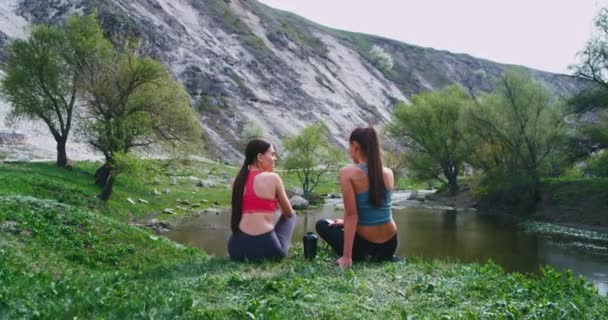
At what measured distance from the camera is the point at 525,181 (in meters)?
45.3

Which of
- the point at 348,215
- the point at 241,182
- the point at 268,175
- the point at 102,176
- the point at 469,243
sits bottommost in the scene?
the point at 469,243

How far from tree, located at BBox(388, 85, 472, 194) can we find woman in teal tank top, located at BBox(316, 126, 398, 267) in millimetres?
51022

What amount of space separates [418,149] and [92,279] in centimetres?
5761

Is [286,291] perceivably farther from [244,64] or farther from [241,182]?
[244,64]

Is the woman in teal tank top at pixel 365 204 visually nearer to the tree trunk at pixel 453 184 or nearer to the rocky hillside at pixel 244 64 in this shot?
the rocky hillside at pixel 244 64

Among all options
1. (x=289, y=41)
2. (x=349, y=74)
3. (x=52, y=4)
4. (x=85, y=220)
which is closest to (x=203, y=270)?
(x=85, y=220)

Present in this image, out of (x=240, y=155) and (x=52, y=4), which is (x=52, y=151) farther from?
(x=52, y=4)

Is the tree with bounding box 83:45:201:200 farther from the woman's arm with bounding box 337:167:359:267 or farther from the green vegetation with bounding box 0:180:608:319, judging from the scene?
the woman's arm with bounding box 337:167:359:267

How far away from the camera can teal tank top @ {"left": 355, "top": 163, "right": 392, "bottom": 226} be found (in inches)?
360

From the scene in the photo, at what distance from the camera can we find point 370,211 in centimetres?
921

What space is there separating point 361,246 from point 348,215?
0.87m

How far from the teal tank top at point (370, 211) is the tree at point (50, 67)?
30.5 metres

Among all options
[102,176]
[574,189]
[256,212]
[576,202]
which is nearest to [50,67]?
[102,176]

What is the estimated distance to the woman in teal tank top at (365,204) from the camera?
894cm
